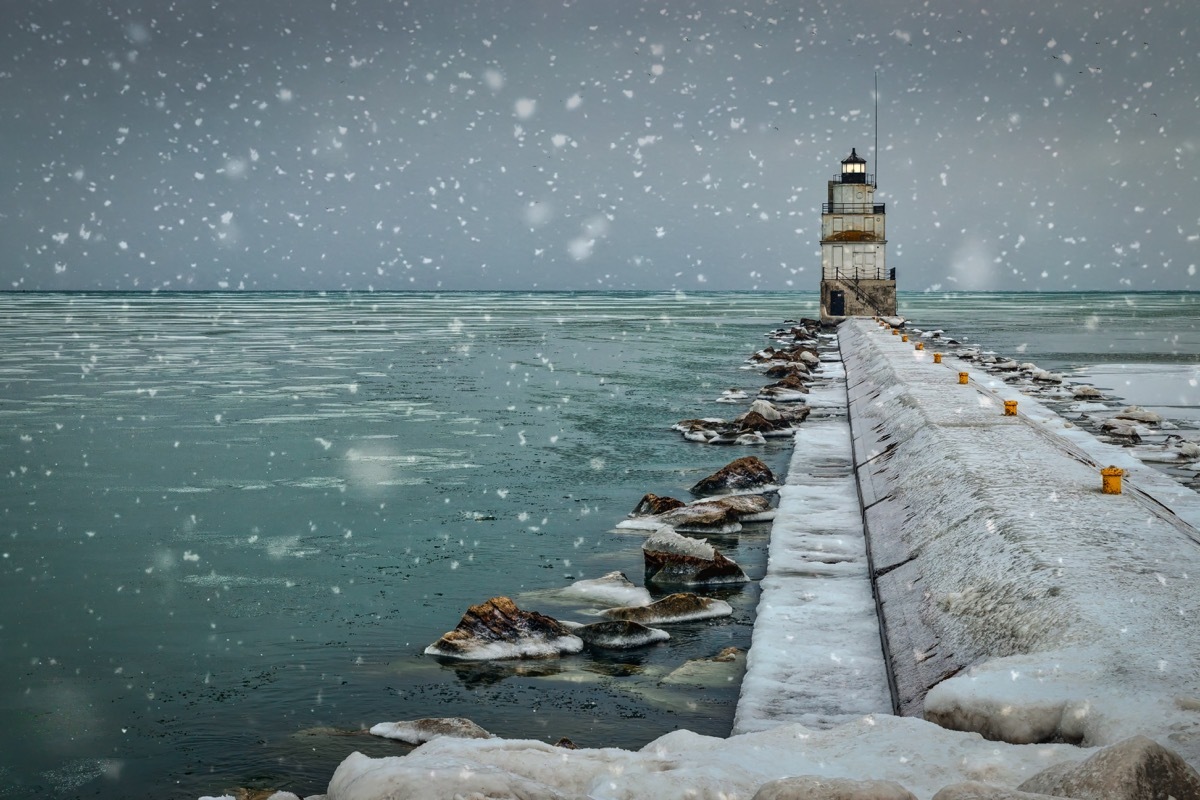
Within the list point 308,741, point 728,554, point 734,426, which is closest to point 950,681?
point 308,741

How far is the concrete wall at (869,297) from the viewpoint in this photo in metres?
73.1

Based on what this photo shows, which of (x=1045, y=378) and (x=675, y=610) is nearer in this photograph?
(x=675, y=610)

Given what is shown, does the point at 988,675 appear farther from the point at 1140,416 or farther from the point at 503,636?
the point at 1140,416

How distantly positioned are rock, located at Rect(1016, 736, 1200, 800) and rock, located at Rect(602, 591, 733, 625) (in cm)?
489

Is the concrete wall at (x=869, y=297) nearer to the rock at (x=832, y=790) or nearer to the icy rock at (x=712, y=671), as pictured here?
the icy rock at (x=712, y=671)

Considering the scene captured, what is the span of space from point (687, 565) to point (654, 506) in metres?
2.89

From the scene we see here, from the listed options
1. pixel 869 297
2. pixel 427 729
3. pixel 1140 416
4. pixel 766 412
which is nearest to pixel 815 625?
pixel 427 729

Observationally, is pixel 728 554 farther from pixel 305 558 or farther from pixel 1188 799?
pixel 1188 799

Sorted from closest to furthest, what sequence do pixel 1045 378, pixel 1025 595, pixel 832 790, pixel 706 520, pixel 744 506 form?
pixel 832 790, pixel 1025 595, pixel 706 520, pixel 744 506, pixel 1045 378

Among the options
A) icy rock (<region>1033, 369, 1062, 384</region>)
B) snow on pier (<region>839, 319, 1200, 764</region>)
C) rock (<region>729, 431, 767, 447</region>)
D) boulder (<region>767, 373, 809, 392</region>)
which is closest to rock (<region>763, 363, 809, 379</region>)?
boulder (<region>767, 373, 809, 392</region>)

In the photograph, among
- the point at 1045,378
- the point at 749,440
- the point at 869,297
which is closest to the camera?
the point at 749,440

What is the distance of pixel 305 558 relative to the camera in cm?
1191

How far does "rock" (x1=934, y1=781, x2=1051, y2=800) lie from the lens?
4324 mm

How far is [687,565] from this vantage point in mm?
10805
